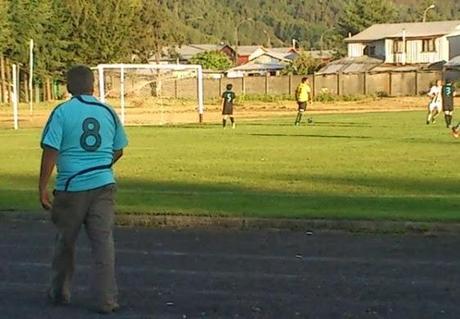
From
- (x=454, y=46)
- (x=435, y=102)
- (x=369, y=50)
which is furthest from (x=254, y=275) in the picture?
(x=369, y=50)

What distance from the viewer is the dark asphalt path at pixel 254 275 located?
912cm

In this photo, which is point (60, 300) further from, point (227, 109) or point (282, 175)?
point (227, 109)

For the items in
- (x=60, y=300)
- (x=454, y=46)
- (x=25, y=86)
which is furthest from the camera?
(x=454, y=46)

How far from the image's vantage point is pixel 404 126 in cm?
4250

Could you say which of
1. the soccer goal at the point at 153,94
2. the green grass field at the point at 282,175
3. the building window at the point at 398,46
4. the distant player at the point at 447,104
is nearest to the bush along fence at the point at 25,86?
the soccer goal at the point at 153,94

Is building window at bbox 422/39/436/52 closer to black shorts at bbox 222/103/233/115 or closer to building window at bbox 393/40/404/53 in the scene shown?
building window at bbox 393/40/404/53

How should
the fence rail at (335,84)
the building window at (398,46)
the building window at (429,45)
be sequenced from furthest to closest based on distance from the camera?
the building window at (398,46) → the building window at (429,45) → the fence rail at (335,84)

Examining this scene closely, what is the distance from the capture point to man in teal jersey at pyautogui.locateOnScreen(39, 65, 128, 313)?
29.3ft

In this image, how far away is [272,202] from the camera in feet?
55.4

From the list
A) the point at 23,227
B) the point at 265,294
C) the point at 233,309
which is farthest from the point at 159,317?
the point at 23,227

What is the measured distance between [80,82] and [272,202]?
8.16 meters

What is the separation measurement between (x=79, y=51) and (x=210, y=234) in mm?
81535

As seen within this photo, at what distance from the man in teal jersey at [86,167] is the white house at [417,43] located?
109m

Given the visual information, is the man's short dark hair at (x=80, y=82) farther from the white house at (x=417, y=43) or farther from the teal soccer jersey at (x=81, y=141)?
the white house at (x=417, y=43)
